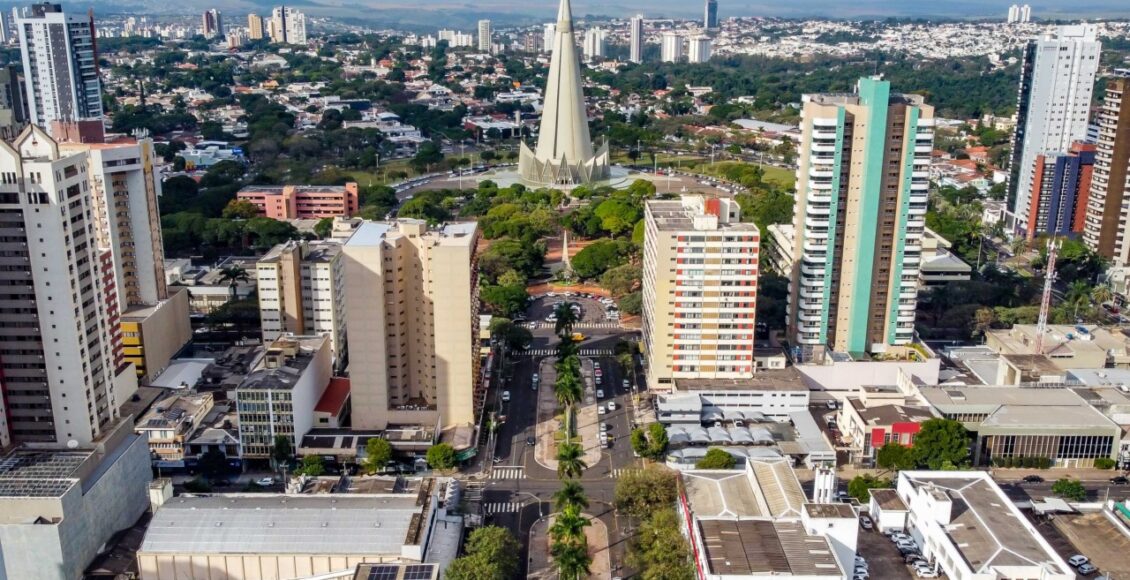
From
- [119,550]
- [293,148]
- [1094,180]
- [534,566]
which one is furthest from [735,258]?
[293,148]

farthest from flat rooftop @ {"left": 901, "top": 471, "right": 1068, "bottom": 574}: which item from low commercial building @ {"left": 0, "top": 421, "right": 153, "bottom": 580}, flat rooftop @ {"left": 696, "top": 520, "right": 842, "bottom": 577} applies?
low commercial building @ {"left": 0, "top": 421, "right": 153, "bottom": 580}

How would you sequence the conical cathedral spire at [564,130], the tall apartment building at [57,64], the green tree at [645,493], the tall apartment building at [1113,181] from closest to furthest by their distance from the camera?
the green tree at [645,493] < the tall apartment building at [1113,181] < the tall apartment building at [57,64] < the conical cathedral spire at [564,130]

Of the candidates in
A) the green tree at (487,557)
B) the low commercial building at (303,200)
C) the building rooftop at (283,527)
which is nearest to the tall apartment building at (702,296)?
the green tree at (487,557)

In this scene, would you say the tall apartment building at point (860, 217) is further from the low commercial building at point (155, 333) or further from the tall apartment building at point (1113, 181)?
the low commercial building at point (155, 333)

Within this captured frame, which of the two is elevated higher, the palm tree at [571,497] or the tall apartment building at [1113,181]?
the tall apartment building at [1113,181]

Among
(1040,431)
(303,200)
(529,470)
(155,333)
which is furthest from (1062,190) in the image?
(155,333)

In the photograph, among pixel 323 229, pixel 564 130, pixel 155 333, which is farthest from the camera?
pixel 564 130

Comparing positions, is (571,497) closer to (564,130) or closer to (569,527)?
(569,527)
